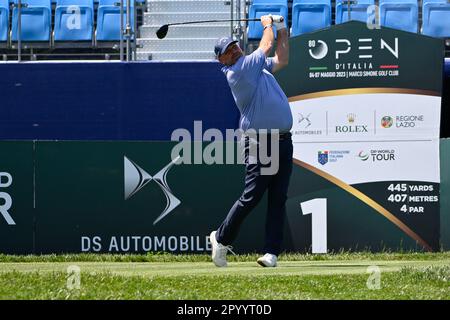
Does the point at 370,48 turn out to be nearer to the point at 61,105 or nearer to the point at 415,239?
the point at 415,239

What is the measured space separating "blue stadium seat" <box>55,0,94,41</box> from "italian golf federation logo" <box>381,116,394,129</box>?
20.7 feet

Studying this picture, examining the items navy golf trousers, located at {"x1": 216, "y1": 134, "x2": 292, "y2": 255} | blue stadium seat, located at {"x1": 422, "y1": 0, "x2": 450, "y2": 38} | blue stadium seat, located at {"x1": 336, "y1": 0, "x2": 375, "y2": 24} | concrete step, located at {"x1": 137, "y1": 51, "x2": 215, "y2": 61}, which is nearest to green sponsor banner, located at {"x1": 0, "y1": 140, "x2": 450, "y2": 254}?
navy golf trousers, located at {"x1": 216, "y1": 134, "x2": 292, "y2": 255}

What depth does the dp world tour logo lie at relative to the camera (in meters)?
11.5

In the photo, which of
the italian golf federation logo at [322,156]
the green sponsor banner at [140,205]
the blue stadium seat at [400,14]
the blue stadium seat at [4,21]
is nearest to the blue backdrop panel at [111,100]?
the green sponsor banner at [140,205]

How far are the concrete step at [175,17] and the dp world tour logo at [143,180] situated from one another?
12.3ft

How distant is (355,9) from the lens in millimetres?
14805

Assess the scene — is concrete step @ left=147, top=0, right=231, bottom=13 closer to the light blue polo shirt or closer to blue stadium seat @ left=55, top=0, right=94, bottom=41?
blue stadium seat @ left=55, top=0, right=94, bottom=41

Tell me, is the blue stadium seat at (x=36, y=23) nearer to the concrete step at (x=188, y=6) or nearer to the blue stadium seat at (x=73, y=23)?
the blue stadium seat at (x=73, y=23)

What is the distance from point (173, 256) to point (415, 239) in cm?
271

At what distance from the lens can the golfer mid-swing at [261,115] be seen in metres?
8.57

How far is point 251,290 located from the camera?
6.90 m

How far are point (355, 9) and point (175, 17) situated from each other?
259 cm

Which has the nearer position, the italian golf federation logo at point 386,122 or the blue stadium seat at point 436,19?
the italian golf federation logo at point 386,122

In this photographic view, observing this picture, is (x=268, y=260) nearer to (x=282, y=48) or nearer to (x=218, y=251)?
(x=218, y=251)
